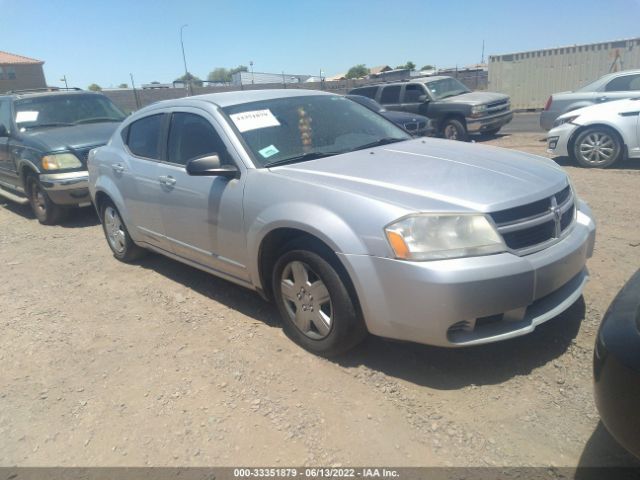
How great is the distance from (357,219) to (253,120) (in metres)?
1.43

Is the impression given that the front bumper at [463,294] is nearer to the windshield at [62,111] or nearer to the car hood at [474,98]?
the windshield at [62,111]

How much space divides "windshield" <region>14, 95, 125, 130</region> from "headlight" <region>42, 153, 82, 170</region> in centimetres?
121

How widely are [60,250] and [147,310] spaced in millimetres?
2744

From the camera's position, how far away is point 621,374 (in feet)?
5.68

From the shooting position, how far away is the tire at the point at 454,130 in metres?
12.7

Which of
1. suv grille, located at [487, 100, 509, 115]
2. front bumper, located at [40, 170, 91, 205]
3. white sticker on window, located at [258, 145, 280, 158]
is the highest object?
white sticker on window, located at [258, 145, 280, 158]

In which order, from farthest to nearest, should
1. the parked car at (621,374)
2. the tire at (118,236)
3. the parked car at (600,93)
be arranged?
the parked car at (600,93) < the tire at (118,236) < the parked car at (621,374)

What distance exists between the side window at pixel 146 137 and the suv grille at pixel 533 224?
9.97 ft

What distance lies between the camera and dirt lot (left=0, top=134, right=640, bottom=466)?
249cm

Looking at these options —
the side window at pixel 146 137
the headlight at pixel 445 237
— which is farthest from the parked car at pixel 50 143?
the headlight at pixel 445 237

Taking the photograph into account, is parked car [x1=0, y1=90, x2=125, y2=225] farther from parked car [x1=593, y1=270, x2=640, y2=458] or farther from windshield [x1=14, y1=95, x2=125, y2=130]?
parked car [x1=593, y1=270, x2=640, y2=458]

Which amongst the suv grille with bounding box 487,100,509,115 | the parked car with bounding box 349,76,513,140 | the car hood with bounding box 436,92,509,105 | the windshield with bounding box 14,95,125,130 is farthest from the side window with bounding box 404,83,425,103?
the windshield with bounding box 14,95,125,130

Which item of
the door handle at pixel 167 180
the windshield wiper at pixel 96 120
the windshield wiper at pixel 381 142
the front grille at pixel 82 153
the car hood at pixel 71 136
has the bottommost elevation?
the door handle at pixel 167 180

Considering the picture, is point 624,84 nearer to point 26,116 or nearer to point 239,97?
point 239,97
